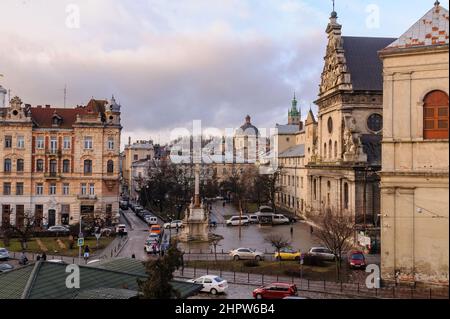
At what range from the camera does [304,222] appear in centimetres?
6309

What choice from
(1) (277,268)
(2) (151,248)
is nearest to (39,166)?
(2) (151,248)

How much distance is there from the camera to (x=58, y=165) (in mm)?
56062

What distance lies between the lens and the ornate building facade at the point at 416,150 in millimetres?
22266

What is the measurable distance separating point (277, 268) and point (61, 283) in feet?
62.4

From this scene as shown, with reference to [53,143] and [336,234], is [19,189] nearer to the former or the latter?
[53,143]

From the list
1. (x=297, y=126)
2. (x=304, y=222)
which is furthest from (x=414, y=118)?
(x=297, y=126)

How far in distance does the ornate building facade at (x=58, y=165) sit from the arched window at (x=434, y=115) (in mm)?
39371

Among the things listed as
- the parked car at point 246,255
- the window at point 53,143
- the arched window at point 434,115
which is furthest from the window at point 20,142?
the arched window at point 434,115

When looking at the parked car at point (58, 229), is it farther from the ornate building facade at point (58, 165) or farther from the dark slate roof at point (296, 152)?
the dark slate roof at point (296, 152)

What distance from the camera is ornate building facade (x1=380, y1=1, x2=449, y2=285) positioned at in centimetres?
2227

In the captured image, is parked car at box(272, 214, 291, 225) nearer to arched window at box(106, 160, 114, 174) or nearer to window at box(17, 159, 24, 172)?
arched window at box(106, 160, 114, 174)

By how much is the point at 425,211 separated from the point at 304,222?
40.8 meters

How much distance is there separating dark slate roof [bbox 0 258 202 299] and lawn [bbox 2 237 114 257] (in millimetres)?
22429

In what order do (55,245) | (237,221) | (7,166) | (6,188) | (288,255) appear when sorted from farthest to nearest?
(237,221) < (7,166) < (6,188) < (55,245) < (288,255)
